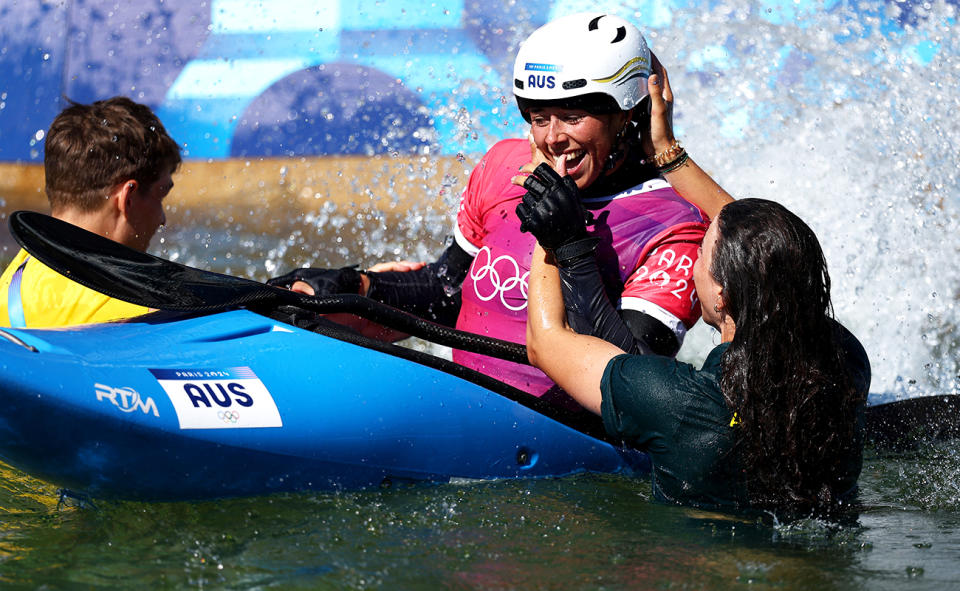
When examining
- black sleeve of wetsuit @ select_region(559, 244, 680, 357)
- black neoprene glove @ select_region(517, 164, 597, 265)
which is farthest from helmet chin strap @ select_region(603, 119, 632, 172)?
black sleeve of wetsuit @ select_region(559, 244, 680, 357)

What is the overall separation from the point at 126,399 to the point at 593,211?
159cm

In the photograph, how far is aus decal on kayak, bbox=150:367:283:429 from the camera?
9.43 feet

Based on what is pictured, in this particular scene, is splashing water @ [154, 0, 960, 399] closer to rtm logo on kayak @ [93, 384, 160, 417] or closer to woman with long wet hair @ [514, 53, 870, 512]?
woman with long wet hair @ [514, 53, 870, 512]

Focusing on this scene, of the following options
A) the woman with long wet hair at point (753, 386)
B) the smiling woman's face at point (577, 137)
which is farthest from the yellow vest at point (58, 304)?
the woman with long wet hair at point (753, 386)

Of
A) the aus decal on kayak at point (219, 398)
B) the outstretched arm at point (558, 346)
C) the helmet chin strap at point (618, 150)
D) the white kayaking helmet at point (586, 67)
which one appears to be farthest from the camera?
the helmet chin strap at point (618, 150)

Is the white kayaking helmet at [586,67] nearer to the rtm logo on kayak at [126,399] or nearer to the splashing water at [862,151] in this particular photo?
the rtm logo on kayak at [126,399]

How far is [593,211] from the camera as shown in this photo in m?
3.54

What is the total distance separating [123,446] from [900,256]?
5160 millimetres

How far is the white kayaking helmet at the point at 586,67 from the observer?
3.34 metres

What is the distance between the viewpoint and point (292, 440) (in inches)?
118

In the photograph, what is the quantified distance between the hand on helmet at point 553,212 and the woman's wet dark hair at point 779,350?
46 centimetres

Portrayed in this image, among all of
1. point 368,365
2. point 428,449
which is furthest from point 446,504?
point 368,365

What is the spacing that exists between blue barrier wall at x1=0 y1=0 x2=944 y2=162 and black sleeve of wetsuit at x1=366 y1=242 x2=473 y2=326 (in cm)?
452

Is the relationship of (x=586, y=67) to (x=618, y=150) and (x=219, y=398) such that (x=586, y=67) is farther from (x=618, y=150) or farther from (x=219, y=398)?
(x=219, y=398)
